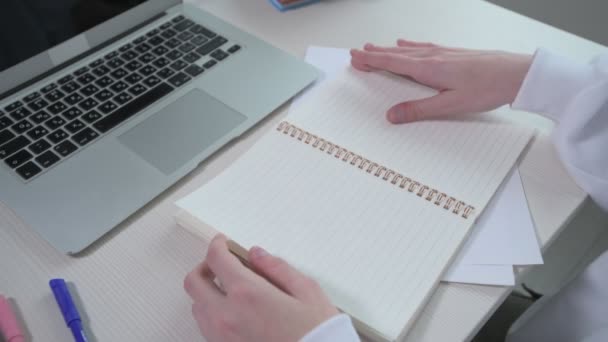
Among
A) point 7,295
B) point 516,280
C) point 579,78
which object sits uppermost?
point 579,78

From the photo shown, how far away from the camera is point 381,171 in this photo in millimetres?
538

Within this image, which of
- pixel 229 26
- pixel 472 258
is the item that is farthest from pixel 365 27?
pixel 472 258

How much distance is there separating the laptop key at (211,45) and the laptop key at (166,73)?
0.19ft

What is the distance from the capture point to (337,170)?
539mm

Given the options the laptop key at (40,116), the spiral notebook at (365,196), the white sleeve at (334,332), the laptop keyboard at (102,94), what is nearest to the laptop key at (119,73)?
the laptop keyboard at (102,94)

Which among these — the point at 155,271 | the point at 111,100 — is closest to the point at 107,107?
the point at 111,100

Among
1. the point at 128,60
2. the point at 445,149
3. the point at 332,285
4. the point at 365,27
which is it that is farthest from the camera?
the point at 365,27

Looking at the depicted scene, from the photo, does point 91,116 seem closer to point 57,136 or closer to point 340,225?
point 57,136

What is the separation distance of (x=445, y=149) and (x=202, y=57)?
14.4 inches

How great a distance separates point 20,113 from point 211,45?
0.27 m

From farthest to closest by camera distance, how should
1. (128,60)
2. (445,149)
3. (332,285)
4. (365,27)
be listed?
1. (365,27)
2. (128,60)
3. (445,149)
4. (332,285)

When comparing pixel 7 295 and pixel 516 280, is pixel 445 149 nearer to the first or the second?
pixel 516 280

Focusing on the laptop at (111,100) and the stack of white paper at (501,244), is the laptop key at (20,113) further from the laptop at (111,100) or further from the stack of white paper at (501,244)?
the stack of white paper at (501,244)

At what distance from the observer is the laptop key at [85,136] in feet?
1.89
